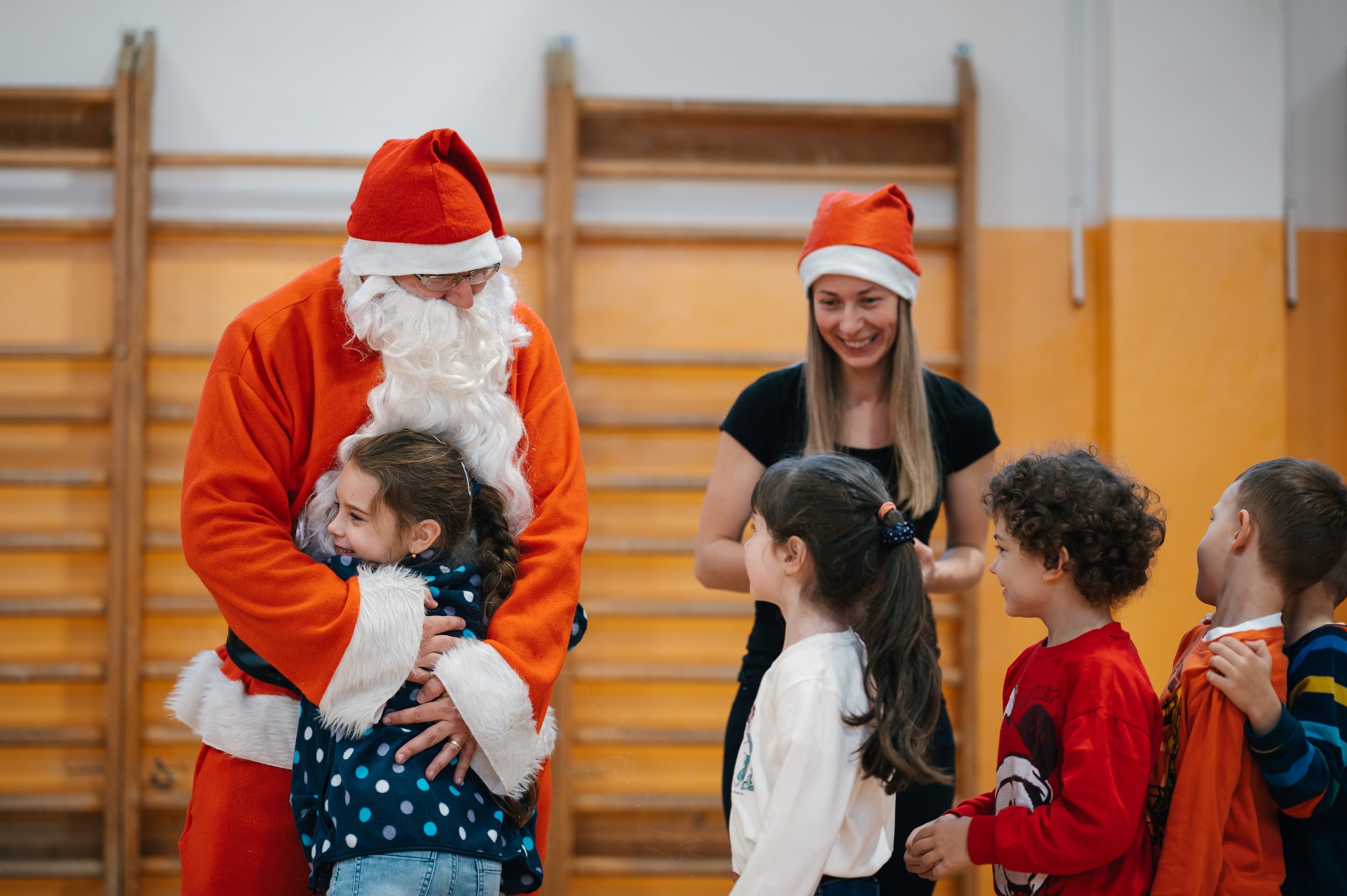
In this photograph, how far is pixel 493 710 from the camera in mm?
1296

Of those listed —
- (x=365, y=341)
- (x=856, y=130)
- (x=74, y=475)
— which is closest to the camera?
(x=365, y=341)

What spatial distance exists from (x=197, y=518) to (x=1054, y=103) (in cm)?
280

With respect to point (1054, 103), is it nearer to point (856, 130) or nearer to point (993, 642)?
point (856, 130)

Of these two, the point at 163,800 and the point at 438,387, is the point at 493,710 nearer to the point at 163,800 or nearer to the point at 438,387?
the point at 438,387

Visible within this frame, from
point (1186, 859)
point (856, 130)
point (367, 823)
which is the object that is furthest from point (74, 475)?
point (1186, 859)

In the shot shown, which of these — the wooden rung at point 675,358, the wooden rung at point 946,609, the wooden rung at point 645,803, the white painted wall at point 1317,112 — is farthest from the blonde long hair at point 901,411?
the white painted wall at point 1317,112

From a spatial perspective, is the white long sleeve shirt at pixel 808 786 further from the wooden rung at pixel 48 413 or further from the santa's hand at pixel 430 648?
the wooden rung at pixel 48 413

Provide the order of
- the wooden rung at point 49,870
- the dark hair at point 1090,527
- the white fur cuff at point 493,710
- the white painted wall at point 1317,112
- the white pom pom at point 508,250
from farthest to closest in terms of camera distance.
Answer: the white painted wall at point 1317,112 < the wooden rung at point 49,870 < the white pom pom at point 508,250 < the dark hair at point 1090,527 < the white fur cuff at point 493,710

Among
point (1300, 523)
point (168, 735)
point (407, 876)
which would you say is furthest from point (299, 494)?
point (168, 735)

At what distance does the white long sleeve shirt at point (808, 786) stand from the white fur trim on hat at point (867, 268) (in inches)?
29.2

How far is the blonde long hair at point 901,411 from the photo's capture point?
1738 millimetres

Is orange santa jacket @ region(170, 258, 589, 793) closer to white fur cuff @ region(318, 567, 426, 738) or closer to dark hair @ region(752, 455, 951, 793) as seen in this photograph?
white fur cuff @ region(318, 567, 426, 738)

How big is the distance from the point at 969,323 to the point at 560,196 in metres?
1.26

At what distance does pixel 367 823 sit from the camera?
1.22 meters
